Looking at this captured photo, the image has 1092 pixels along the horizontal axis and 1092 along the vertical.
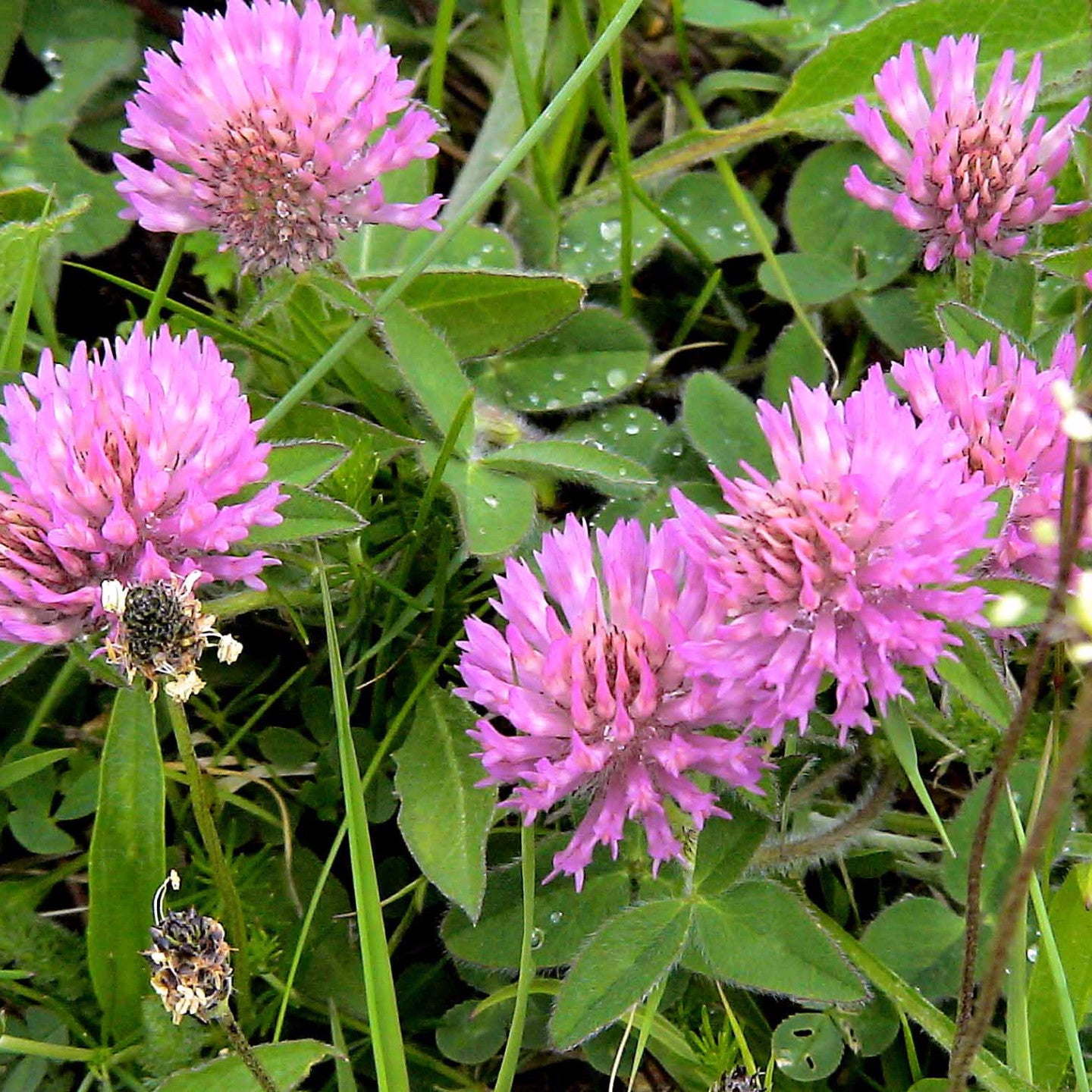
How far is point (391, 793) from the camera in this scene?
2.19 metres

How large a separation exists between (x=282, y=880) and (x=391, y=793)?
23 cm

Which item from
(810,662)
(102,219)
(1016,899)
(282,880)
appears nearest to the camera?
(1016,899)

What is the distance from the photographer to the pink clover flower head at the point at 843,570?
1517mm

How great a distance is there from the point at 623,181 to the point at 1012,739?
5.21 feet

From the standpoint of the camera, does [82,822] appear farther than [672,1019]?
Yes

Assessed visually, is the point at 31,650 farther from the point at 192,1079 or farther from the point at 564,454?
the point at 564,454

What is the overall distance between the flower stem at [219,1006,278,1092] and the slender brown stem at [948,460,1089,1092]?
2.63 feet

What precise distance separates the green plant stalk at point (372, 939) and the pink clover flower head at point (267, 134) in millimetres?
727

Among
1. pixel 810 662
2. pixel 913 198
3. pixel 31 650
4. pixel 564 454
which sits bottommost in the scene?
pixel 31 650

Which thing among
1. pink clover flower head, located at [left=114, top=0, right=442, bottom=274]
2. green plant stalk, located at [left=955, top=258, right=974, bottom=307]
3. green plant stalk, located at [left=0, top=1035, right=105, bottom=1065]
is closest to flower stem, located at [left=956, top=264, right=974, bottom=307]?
green plant stalk, located at [left=955, top=258, right=974, bottom=307]

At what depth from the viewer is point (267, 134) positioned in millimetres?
2012

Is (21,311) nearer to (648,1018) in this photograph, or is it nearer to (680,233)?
(680,233)

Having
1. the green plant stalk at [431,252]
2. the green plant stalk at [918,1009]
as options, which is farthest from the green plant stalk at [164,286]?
the green plant stalk at [918,1009]

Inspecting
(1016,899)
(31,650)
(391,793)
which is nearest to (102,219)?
(31,650)
